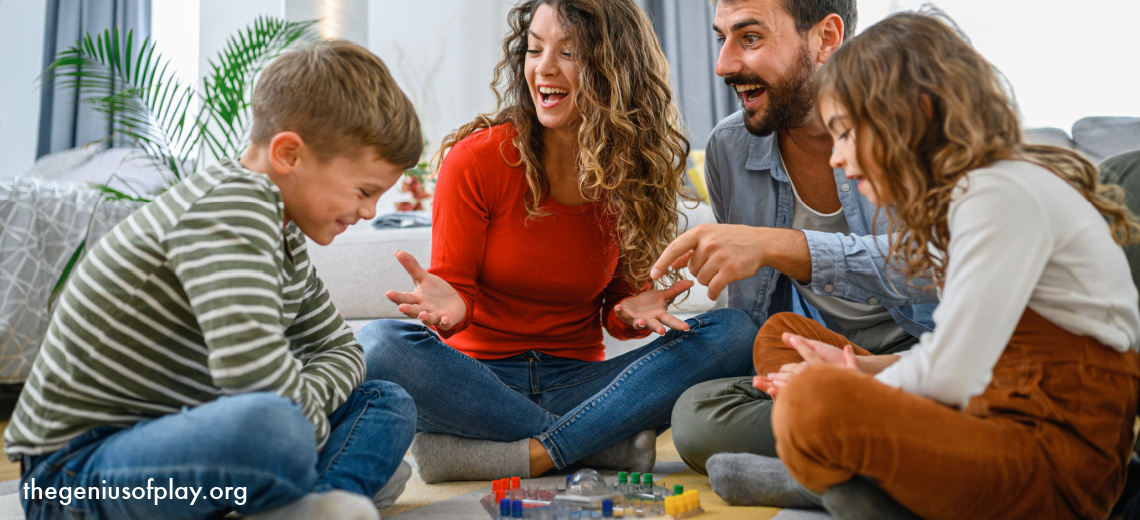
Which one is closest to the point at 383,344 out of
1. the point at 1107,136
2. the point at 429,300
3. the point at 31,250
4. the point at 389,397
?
the point at 429,300

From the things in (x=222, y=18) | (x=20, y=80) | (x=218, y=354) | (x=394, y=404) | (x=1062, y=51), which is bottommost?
(x=394, y=404)

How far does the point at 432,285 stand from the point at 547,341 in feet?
0.86

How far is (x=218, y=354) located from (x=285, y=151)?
→ 0.90 feet

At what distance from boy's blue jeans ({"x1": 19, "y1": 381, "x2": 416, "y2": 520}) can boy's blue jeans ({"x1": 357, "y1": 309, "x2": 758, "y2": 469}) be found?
0.41m

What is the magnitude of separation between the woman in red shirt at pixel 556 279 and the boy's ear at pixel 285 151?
12.5 inches

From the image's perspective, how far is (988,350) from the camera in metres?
0.74

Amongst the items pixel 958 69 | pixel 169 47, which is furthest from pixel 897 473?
pixel 169 47

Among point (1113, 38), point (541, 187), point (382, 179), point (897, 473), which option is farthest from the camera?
point (1113, 38)

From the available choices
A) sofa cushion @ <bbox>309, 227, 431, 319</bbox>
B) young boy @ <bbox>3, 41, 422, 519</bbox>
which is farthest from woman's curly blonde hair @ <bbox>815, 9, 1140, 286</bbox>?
sofa cushion @ <bbox>309, 227, 431, 319</bbox>

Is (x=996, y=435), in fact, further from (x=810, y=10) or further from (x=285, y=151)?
(x=810, y=10)

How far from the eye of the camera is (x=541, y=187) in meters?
1.42

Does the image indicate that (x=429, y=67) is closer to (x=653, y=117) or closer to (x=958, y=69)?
(x=653, y=117)

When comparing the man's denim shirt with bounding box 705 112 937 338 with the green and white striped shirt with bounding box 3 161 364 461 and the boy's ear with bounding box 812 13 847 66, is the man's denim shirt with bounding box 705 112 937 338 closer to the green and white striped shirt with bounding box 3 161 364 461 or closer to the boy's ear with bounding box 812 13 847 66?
the boy's ear with bounding box 812 13 847 66

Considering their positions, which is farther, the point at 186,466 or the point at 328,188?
the point at 328,188
